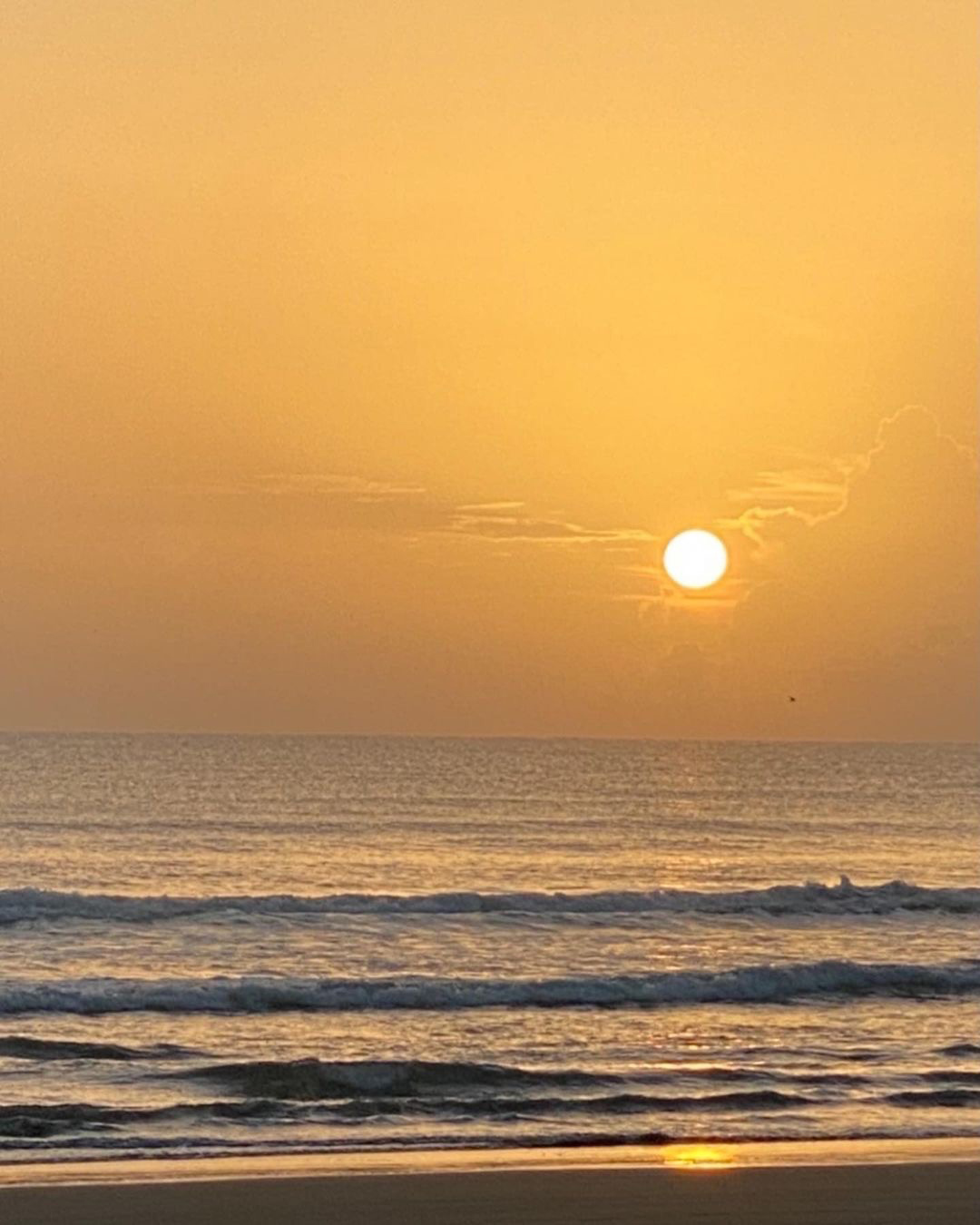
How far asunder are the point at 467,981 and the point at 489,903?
9.60m

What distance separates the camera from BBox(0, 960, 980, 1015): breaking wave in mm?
20859

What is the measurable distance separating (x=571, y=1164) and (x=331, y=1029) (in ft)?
25.1

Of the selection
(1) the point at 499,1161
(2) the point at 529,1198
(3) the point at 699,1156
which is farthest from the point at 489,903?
(2) the point at 529,1198

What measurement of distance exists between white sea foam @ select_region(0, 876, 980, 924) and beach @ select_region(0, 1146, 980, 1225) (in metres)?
19.3

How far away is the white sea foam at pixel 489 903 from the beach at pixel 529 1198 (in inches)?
760

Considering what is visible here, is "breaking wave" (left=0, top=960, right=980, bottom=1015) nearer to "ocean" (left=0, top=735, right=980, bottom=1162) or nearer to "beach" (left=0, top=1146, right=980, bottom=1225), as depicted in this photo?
"ocean" (left=0, top=735, right=980, bottom=1162)

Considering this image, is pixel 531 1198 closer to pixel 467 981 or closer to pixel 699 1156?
pixel 699 1156

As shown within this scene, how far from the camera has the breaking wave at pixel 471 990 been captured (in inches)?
821

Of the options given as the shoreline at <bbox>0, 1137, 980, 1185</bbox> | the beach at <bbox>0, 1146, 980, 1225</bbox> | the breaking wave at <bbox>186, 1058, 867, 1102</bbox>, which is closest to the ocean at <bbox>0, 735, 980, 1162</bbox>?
the breaking wave at <bbox>186, 1058, 867, 1102</bbox>

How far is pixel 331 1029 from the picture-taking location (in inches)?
766

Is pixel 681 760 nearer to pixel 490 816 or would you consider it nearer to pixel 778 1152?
pixel 490 816

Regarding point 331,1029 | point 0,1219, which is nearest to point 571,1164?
point 0,1219

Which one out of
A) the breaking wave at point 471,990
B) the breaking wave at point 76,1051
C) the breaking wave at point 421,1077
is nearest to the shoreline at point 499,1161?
the breaking wave at point 421,1077

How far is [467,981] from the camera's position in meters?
23.3
